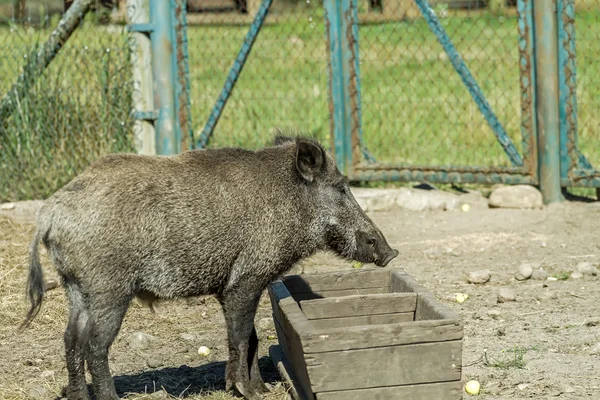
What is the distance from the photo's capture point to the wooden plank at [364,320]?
4.87 metres

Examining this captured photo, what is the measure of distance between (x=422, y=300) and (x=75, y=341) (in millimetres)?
1712

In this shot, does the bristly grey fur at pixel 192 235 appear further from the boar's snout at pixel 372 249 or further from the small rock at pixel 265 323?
the small rock at pixel 265 323

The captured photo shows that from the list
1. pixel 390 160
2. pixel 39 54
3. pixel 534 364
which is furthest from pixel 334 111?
pixel 534 364

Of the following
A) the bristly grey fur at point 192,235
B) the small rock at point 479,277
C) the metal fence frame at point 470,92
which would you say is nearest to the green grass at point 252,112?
the metal fence frame at point 470,92

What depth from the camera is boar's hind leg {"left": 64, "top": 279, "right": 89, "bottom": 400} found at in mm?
4664

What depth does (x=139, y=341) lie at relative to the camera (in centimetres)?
579

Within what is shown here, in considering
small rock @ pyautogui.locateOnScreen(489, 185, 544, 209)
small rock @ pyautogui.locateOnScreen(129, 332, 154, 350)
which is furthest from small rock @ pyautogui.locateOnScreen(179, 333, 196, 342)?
small rock @ pyautogui.locateOnScreen(489, 185, 544, 209)

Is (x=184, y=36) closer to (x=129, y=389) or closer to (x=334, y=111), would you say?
(x=334, y=111)

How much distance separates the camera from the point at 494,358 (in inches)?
201

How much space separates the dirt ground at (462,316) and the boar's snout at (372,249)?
2.23 ft

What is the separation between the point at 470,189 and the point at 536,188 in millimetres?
905

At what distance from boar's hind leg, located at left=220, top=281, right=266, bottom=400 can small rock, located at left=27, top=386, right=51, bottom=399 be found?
0.95 meters

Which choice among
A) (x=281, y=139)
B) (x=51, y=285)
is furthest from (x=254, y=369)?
(x=51, y=285)

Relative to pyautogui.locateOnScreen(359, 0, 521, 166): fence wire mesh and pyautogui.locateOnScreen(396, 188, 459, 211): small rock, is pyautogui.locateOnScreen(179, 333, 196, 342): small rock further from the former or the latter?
pyautogui.locateOnScreen(359, 0, 521, 166): fence wire mesh
